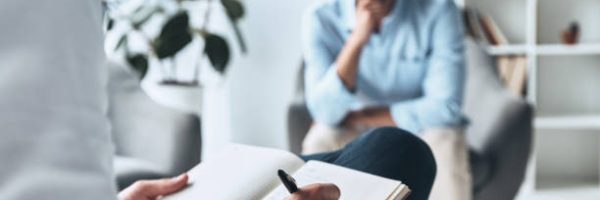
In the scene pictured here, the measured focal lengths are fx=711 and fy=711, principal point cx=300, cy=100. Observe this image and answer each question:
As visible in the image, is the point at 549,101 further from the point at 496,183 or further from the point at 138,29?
the point at 138,29

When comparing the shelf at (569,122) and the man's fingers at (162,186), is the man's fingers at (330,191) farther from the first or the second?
the shelf at (569,122)

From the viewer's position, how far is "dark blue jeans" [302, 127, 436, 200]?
2.16 ft

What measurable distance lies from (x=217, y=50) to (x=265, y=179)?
1563mm

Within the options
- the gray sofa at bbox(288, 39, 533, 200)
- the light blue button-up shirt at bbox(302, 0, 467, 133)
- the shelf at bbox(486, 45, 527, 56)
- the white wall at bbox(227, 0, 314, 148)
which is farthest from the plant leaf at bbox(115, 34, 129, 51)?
the shelf at bbox(486, 45, 527, 56)

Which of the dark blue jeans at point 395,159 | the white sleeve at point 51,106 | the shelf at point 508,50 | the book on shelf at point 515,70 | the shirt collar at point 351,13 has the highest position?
the white sleeve at point 51,106

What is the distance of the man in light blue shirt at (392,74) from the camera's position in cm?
165

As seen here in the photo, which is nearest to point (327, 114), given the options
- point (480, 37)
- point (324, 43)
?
point (324, 43)

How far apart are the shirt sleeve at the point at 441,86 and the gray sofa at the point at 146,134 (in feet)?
1.61

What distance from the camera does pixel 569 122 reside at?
2301 millimetres

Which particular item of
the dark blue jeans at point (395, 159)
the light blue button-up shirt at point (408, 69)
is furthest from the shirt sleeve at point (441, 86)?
the dark blue jeans at point (395, 159)

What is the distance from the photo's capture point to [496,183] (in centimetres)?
162

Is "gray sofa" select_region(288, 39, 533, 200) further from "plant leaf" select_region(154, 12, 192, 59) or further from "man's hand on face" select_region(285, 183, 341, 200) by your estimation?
"man's hand on face" select_region(285, 183, 341, 200)

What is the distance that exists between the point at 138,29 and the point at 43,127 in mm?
1866

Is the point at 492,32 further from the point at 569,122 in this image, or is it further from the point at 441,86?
the point at 441,86
